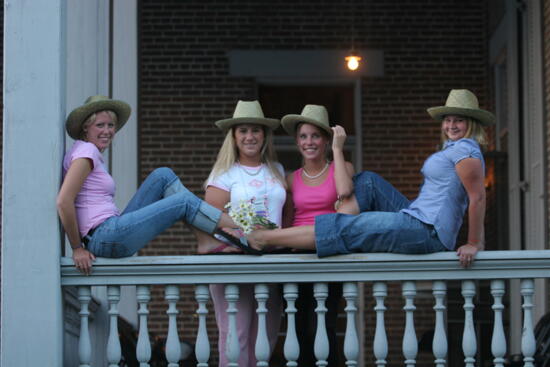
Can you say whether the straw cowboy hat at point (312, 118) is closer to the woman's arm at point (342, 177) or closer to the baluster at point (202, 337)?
the woman's arm at point (342, 177)

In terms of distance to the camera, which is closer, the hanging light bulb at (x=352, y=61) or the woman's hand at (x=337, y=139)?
the woman's hand at (x=337, y=139)

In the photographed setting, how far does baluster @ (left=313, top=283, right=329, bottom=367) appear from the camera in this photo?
227 inches

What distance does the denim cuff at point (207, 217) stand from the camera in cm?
581

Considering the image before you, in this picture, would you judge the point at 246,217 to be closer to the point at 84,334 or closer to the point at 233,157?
the point at 233,157

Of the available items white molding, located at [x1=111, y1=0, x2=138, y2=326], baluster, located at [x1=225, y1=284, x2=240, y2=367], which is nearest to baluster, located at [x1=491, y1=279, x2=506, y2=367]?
baluster, located at [x1=225, y1=284, x2=240, y2=367]

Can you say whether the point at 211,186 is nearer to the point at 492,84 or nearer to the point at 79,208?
the point at 79,208

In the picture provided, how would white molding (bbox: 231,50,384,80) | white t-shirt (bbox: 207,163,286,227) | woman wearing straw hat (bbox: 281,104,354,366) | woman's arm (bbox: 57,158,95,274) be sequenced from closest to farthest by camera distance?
woman's arm (bbox: 57,158,95,274)
woman wearing straw hat (bbox: 281,104,354,366)
white t-shirt (bbox: 207,163,286,227)
white molding (bbox: 231,50,384,80)

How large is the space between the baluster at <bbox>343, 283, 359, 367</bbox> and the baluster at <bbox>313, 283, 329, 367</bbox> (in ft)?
0.36

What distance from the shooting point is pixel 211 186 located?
6.28 meters

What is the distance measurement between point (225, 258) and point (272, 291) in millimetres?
428

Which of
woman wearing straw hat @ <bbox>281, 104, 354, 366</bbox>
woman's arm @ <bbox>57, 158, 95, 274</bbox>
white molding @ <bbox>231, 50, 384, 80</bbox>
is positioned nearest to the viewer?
woman's arm @ <bbox>57, 158, 95, 274</bbox>

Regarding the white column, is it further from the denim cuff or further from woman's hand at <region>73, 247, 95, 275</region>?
the denim cuff

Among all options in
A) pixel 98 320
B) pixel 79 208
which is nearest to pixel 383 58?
pixel 98 320

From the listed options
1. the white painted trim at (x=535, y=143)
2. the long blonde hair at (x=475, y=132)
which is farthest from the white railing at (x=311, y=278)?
the white painted trim at (x=535, y=143)
